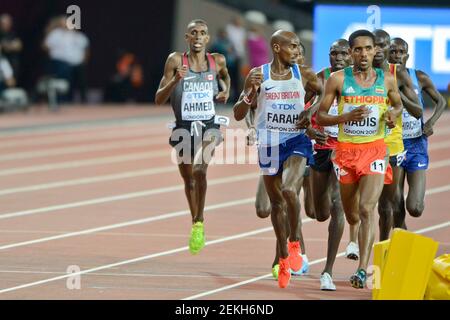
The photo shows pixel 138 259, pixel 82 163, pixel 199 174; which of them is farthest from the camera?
pixel 82 163

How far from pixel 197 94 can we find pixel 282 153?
2.15 m

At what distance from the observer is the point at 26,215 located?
1650 cm

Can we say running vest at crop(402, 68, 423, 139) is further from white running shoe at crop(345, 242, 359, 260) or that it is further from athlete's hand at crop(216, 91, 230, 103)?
athlete's hand at crop(216, 91, 230, 103)

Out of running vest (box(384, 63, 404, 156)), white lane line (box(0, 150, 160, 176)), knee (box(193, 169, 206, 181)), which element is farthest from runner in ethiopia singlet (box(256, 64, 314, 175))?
white lane line (box(0, 150, 160, 176))

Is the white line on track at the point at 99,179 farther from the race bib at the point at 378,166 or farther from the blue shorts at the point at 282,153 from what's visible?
the race bib at the point at 378,166

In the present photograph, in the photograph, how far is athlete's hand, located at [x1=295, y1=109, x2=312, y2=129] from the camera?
11461mm

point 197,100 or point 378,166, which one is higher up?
point 197,100

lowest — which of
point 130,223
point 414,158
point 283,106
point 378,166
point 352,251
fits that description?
point 130,223

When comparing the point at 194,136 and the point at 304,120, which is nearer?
the point at 304,120

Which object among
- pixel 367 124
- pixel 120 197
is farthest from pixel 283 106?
pixel 120 197

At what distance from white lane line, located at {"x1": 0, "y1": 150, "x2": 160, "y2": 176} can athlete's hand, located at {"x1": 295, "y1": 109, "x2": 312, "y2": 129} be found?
10433 millimetres

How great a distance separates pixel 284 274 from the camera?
11.3m

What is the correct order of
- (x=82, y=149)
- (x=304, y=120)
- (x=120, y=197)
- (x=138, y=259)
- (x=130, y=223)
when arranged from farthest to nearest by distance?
(x=82, y=149) < (x=120, y=197) < (x=130, y=223) < (x=138, y=259) < (x=304, y=120)

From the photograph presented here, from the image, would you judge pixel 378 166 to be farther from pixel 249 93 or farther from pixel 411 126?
pixel 411 126
